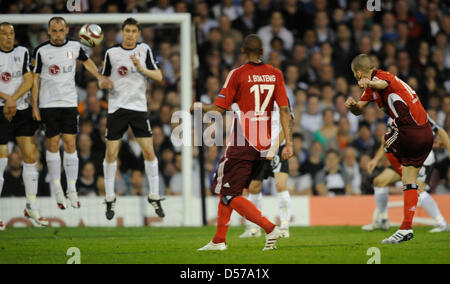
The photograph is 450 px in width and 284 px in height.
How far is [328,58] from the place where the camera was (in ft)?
53.9

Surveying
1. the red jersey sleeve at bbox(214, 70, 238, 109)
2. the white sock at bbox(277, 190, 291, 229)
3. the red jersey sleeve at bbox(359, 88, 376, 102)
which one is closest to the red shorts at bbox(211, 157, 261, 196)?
the red jersey sleeve at bbox(214, 70, 238, 109)

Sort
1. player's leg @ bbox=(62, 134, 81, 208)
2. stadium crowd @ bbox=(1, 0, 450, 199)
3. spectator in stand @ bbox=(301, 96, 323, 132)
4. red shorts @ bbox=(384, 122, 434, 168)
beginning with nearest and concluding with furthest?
1. red shorts @ bbox=(384, 122, 434, 168)
2. player's leg @ bbox=(62, 134, 81, 208)
3. stadium crowd @ bbox=(1, 0, 450, 199)
4. spectator in stand @ bbox=(301, 96, 323, 132)

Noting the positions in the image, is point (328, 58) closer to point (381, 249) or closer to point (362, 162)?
point (362, 162)

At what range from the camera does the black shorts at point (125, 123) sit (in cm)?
1087

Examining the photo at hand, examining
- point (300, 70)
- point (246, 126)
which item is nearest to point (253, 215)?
point (246, 126)

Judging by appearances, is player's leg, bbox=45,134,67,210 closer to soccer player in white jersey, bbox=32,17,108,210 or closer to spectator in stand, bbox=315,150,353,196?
soccer player in white jersey, bbox=32,17,108,210

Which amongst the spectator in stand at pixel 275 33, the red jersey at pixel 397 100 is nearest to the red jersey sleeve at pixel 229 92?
the red jersey at pixel 397 100

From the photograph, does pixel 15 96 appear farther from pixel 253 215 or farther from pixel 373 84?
pixel 373 84

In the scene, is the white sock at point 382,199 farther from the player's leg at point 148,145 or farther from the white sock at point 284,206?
the player's leg at point 148,145

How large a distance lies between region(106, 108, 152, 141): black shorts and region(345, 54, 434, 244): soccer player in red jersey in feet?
10.8

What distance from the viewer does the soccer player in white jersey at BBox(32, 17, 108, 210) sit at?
1071cm

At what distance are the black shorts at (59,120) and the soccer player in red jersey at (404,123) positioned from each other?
4.16 metres

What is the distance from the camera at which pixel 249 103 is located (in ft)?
27.1
